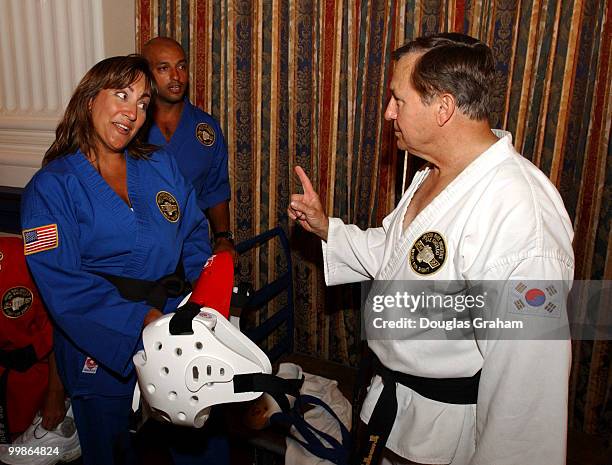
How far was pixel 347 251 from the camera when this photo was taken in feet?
5.59

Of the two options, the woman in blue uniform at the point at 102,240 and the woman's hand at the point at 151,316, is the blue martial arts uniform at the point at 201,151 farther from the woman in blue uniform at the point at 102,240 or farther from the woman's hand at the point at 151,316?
the woman's hand at the point at 151,316

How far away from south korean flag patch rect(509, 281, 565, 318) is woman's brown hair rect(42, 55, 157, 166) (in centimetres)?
121

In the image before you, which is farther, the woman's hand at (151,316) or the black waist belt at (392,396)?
the woman's hand at (151,316)

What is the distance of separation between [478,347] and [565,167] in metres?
1.23

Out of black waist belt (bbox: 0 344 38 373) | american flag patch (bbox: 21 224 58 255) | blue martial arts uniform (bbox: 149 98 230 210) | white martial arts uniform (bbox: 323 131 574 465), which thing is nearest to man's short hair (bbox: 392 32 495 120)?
white martial arts uniform (bbox: 323 131 574 465)

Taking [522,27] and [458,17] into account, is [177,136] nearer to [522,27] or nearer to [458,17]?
[458,17]

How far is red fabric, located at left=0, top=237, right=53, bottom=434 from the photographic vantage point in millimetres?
1793

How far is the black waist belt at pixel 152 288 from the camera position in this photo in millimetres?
1592

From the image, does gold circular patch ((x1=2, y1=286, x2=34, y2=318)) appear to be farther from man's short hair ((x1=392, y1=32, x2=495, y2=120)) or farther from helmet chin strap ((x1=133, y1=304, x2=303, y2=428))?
man's short hair ((x1=392, y1=32, x2=495, y2=120))

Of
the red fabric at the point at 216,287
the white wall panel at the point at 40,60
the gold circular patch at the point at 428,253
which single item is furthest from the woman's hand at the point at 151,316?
the white wall panel at the point at 40,60

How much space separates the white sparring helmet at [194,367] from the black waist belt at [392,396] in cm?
31

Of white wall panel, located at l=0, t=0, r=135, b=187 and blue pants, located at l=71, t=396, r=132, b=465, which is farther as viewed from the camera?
white wall panel, located at l=0, t=0, r=135, b=187

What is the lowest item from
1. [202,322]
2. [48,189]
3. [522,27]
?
[202,322]

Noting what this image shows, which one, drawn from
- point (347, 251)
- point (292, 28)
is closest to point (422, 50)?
point (347, 251)
